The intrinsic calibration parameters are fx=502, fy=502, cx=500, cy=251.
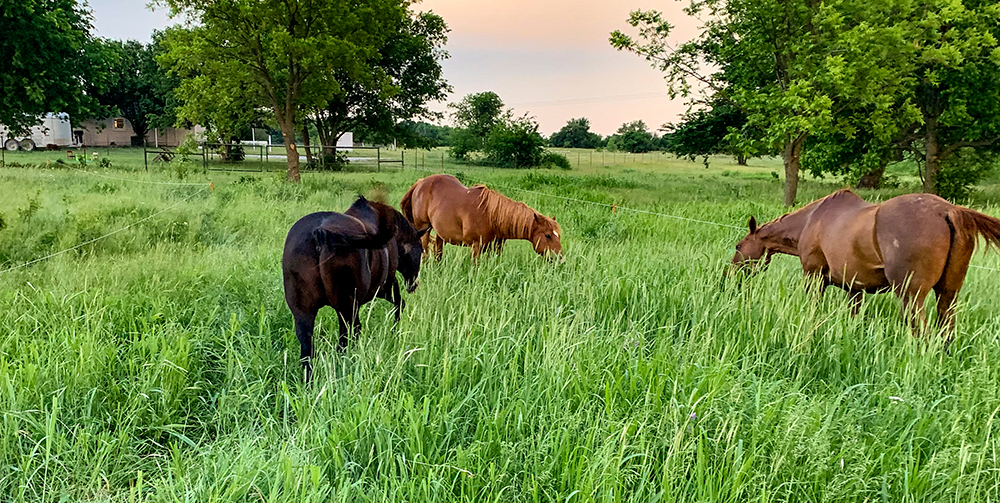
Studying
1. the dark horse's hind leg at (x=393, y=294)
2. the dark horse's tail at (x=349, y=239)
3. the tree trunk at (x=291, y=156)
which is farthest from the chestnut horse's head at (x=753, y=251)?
the tree trunk at (x=291, y=156)

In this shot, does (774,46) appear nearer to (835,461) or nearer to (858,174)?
(858,174)

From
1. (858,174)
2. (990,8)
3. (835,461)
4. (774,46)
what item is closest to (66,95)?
(774,46)

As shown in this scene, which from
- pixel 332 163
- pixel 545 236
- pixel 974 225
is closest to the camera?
pixel 974 225

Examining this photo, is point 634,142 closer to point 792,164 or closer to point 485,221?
point 792,164

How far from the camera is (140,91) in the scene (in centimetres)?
4462

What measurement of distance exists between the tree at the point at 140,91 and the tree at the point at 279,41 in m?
26.9

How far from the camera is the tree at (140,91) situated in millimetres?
40234

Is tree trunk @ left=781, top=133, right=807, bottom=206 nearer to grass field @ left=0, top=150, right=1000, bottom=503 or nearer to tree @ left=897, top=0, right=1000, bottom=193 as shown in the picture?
tree @ left=897, top=0, right=1000, bottom=193

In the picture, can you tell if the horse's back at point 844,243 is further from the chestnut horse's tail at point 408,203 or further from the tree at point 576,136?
the tree at point 576,136

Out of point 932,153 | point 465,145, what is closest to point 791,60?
point 932,153

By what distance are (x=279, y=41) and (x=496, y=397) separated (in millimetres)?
16322

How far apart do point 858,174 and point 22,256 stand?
1961 cm

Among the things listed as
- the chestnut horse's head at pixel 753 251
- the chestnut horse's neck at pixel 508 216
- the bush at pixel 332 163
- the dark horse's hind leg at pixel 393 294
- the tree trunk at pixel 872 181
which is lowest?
the dark horse's hind leg at pixel 393 294

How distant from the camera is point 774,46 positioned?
44.9 feet
